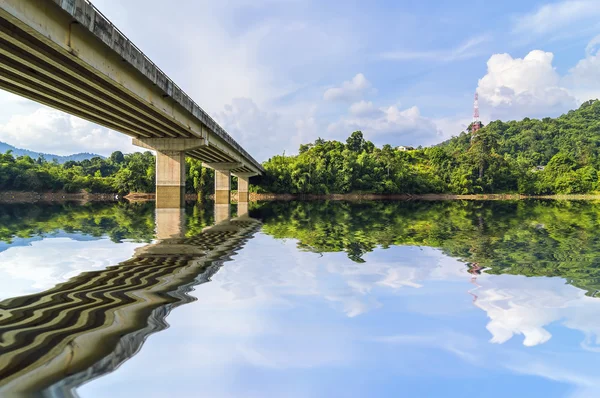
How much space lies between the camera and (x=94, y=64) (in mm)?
14508

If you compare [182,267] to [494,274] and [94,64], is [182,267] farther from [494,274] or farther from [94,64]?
[94,64]

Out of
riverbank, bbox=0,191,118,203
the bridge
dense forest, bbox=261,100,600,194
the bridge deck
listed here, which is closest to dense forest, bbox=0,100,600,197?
dense forest, bbox=261,100,600,194

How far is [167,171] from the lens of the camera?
32.3 m

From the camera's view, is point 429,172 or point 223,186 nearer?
point 223,186

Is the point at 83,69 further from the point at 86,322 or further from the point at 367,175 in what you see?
the point at 367,175

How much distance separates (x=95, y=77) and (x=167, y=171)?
649 inches

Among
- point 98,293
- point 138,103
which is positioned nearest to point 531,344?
point 98,293

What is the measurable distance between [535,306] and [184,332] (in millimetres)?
6157

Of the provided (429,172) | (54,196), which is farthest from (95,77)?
(429,172)

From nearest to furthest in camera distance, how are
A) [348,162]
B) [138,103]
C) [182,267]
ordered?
[182,267]
[138,103]
[348,162]

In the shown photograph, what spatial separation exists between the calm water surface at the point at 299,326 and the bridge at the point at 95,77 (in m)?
7.05

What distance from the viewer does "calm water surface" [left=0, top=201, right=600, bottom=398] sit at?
410 centimetres

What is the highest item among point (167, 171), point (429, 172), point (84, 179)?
point (429, 172)

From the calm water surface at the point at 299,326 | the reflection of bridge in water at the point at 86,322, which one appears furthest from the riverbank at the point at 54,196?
the calm water surface at the point at 299,326
